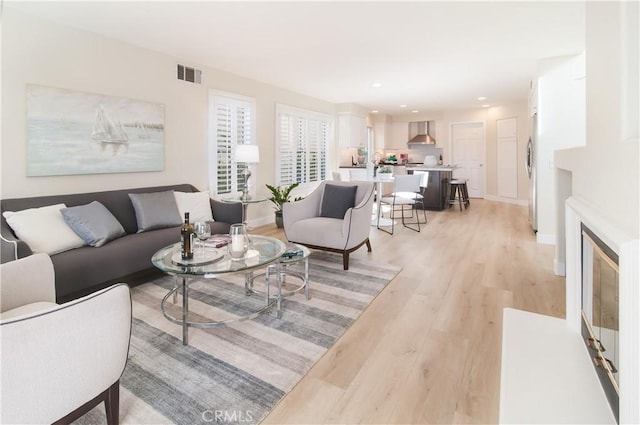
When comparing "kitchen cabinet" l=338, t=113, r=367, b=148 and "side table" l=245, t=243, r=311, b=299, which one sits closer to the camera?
"side table" l=245, t=243, r=311, b=299

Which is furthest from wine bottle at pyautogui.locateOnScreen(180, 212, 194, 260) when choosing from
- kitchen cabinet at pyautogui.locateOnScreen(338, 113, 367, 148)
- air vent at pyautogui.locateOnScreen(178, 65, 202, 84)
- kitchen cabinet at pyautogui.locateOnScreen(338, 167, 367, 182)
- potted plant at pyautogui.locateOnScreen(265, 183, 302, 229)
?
kitchen cabinet at pyautogui.locateOnScreen(338, 113, 367, 148)

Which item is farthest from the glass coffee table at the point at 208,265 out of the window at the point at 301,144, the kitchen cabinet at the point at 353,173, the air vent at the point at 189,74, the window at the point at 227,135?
the kitchen cabinet at the point at 353,173

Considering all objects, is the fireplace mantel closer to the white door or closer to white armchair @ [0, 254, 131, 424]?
white armchair @ [0, 254, 131, 424]

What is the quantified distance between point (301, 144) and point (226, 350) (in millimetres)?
5284

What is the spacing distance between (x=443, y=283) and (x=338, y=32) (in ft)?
8.96

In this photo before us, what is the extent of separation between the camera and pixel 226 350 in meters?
2.06

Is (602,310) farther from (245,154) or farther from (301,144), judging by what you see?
(301,144)

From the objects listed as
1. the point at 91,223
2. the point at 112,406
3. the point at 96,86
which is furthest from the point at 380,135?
the point at 112,406

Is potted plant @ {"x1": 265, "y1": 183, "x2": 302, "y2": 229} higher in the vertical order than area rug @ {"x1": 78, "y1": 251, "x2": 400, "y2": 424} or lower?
higher

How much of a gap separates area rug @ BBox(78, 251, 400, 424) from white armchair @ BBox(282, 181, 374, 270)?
0.42m

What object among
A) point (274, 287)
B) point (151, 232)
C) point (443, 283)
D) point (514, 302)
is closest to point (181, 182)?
point (151, 232)

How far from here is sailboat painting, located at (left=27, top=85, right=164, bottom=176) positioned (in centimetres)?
314

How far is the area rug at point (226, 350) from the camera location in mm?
1583

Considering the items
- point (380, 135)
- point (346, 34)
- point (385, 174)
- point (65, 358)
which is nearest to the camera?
point (65, 358)
